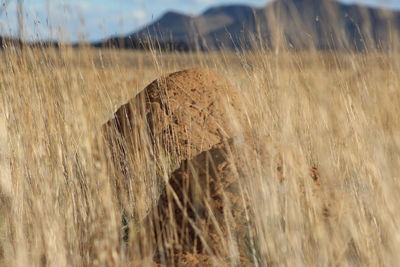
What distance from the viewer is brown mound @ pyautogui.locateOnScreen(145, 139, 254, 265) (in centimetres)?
282

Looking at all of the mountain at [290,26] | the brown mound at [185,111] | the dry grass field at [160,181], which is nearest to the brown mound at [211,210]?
the dry grass field at [160,181]

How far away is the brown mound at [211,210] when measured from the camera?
2.82 m

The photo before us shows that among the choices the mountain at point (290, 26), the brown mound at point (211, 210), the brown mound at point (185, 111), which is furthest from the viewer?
the brown mound at point (185, 111)

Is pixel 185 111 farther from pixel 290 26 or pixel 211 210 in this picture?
pixel 211 210

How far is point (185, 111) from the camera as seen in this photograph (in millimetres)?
3908

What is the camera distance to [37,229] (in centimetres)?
296

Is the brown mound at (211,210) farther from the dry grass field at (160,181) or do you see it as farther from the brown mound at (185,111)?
the brown mound at (185,111)

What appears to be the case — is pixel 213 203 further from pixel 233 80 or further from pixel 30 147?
pixel 233 80

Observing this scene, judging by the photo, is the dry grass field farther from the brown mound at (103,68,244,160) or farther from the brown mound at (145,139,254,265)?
the brown mound at (103,68,244,160)

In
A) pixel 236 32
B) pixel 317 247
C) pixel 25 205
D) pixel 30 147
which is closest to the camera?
pixel 317 247

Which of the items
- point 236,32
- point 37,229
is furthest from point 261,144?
point 236,32

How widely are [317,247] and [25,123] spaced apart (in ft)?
6.72

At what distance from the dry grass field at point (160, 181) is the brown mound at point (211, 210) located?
0.04 m

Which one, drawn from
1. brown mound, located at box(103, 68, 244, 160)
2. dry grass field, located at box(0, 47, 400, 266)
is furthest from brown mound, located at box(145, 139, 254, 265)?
brown mound, located at box(103, 68, 244, 160)
